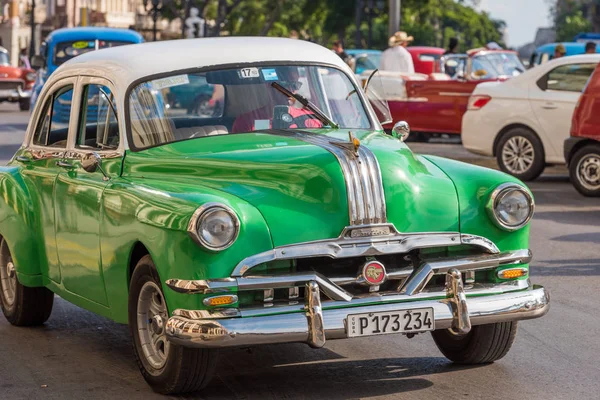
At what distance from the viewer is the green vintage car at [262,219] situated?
6.23 metres

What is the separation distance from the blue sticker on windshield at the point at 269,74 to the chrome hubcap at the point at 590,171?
373 inches

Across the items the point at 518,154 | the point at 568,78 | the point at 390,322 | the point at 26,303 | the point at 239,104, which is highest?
the point at 239,104

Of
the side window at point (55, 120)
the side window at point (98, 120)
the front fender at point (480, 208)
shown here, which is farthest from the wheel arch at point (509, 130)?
the front fender at point (480, 208)

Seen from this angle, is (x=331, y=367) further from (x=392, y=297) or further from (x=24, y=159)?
(x=24, y=159)

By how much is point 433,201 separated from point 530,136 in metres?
12.4

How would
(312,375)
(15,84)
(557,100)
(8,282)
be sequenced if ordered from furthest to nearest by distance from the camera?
(15,84) → (557,100) → (8,282) → (312,375)

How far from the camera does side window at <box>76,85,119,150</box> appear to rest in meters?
7.80

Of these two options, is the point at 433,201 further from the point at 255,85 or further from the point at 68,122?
the point at 68,122

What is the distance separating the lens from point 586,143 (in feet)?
55.9

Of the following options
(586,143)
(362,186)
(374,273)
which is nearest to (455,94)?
(586,143)

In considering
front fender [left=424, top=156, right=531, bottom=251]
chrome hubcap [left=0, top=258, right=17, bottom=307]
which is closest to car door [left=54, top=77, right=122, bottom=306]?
chrome hubcap [left=0, top=258, right=17, bottom=307]

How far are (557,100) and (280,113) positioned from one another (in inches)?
446

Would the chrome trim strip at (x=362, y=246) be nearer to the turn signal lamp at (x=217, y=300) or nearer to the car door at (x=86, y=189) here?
the turn signal lamp at (x=217, y=300)

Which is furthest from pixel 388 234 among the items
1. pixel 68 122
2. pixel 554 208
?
pixel 554 208
